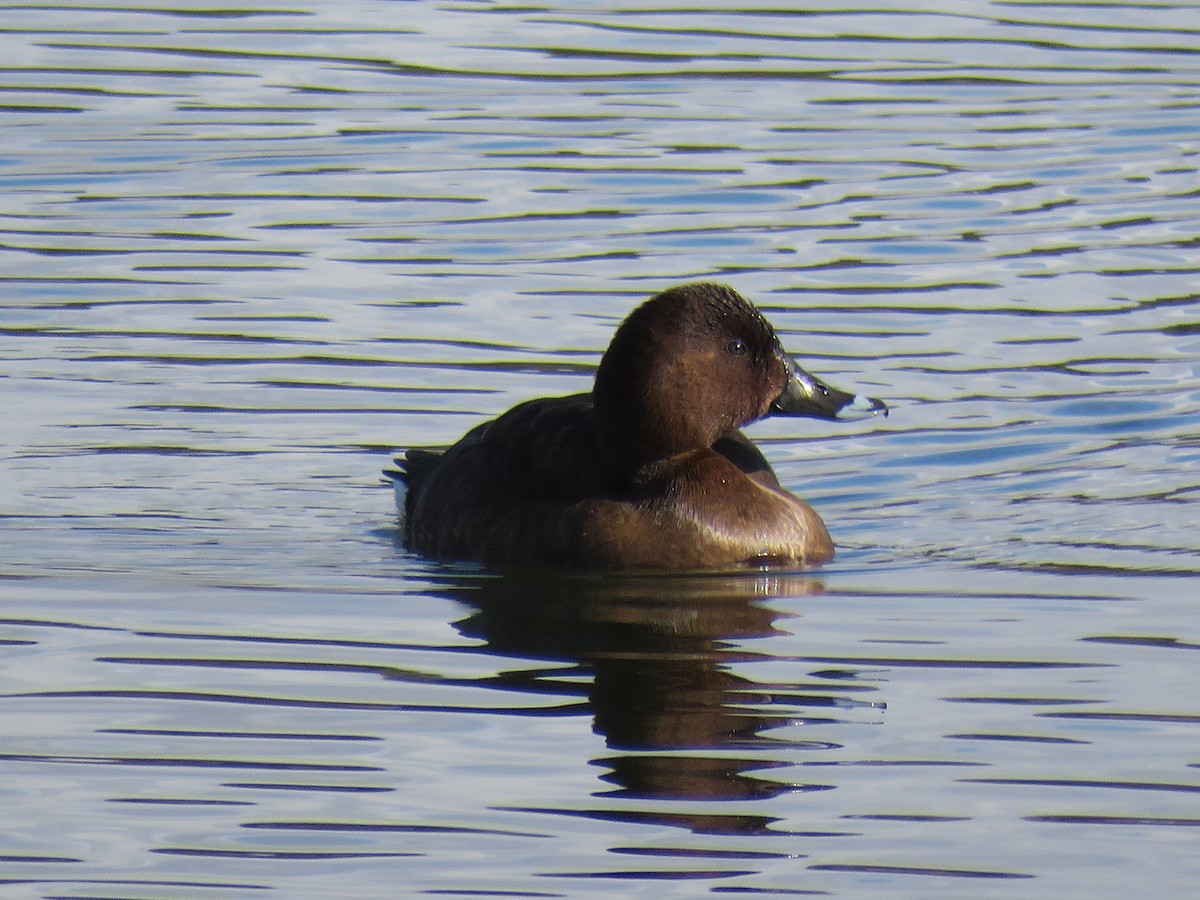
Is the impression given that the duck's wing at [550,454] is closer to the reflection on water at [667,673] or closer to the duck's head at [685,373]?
the duck's head at [685,373]

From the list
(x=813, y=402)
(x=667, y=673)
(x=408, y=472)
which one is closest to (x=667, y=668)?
(x=667, y=673)

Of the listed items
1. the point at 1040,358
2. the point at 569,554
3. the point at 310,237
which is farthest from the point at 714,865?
the point at 310,237

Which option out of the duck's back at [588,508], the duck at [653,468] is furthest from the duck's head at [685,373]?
the duck's back at [588,508]

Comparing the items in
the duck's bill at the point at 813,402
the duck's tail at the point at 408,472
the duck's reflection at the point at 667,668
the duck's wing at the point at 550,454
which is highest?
the duck's bill at the point at 813,402

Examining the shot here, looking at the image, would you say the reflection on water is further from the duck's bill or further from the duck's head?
the duck's bill

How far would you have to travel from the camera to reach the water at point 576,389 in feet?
19.4

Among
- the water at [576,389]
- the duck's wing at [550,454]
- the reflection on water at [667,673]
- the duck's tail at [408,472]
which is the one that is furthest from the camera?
the duck's tail at [408,472]

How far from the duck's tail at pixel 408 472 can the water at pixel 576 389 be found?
0.43 ft

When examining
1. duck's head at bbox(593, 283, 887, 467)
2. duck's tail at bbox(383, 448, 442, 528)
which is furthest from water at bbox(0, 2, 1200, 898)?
duck's head at bbox(593, 283, 887, 467)

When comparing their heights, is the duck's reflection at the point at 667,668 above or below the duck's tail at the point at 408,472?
below

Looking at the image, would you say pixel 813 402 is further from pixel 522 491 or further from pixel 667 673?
pixel 667 673

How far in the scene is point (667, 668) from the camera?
281 inches

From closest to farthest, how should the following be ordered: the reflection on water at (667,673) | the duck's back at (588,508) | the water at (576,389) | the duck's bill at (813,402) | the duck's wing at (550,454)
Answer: the water at (576,389) < the reflection on water at (667,673) < the duck's back at (588,508) < the duck's wing at (550,454) < the duck's bill at (813,402)

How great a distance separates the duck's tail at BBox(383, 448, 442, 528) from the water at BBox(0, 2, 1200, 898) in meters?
0.13
